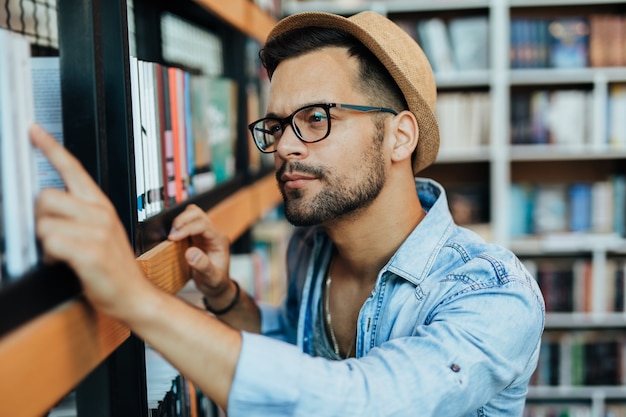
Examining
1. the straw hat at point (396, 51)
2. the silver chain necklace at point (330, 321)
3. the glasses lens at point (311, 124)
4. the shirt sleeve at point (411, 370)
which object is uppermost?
the straw hat at point (396, 51)

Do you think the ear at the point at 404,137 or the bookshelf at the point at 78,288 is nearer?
the bookshelf at the point at 78,288

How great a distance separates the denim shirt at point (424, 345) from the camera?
79cm

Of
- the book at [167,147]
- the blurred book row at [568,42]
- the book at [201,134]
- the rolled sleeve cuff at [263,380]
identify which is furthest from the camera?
the blurred book row at [568,42]

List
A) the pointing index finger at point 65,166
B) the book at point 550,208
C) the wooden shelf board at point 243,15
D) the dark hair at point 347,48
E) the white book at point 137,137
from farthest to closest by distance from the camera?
the book at point 550,208 < the wooden shelf board at point 243,15 < the dark hair at point 347,48 < the white book at point 137,137 < the pointing index finger at point 65,166

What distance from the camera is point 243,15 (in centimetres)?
186

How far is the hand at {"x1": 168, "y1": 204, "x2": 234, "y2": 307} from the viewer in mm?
1146

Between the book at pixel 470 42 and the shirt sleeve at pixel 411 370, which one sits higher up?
the book at pixel 470 42

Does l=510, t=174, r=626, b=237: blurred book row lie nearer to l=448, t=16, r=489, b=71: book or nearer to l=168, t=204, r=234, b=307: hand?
l=448, t=16, r=489, b=71: book

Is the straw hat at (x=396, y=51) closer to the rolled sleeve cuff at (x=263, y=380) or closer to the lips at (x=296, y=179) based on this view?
the lips at (x=296, y=179)

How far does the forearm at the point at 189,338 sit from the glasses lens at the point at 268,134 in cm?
55

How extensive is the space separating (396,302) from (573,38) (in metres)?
2.56

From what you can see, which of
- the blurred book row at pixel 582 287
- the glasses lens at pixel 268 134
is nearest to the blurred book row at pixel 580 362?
the blurred book row at pixel 582 287

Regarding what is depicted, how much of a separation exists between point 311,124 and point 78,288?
581mm

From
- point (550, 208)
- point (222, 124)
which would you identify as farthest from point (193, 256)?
point (550, 208)
